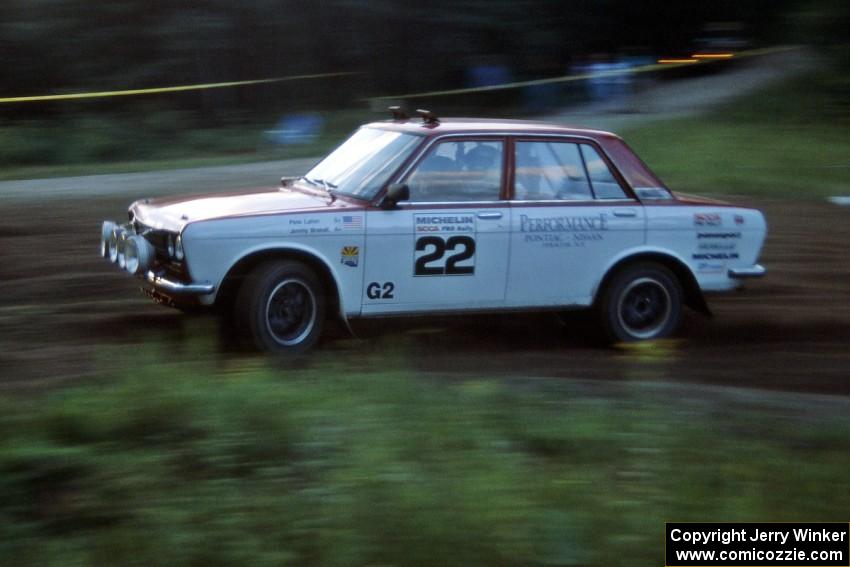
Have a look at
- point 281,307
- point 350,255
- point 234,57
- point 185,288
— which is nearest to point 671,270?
point 350,255

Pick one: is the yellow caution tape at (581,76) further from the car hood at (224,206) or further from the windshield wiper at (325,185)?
the car hood at (224,206)

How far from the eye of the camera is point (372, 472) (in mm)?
4715

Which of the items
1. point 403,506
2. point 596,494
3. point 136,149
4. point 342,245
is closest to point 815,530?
point 596,494

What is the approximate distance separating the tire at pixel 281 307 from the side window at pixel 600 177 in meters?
2.14

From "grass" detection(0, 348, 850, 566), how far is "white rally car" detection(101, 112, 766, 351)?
4.45ft

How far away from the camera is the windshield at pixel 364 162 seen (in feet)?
25.6

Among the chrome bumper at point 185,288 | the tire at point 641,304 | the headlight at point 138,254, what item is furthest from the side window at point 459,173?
the headlight at point 138,254

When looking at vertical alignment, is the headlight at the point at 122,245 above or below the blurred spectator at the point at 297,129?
below

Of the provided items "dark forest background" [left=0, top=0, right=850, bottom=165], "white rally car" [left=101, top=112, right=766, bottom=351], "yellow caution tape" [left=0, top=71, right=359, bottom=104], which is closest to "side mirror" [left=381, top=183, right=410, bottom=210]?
"white rally car" [left=101, top=112, right=766, bottom=351]

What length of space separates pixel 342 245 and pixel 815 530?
3778 millimetres

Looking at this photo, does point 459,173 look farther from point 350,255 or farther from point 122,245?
point 122,245

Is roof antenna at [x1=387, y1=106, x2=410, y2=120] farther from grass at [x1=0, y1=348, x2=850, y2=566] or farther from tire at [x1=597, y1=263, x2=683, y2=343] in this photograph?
grass at [x1=0, y1=348, x2=850, y2=566]

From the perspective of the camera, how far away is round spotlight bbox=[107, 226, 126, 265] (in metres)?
7.57

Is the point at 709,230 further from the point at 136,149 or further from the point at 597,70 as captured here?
the point at 597,70
